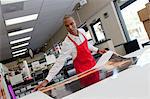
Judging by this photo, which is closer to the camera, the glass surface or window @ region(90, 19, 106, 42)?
the glass surface

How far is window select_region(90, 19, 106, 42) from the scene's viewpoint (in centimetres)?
749

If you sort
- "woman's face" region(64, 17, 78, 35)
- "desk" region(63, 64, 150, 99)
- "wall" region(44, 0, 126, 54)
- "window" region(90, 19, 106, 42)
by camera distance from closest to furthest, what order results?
"desk" region(63, 64, 150, 99) < "woman's face" region(64, 17, 78, 35) < "wall" region(44, 0, 126, 54) < "window" region(90, 19, 106, 42)

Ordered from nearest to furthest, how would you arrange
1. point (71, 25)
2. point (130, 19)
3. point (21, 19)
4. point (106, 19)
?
point (71, 25), point (130, 19), point (106, 19), point (21, 19)

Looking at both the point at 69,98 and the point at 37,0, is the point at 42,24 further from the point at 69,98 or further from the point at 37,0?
the point at 69,98

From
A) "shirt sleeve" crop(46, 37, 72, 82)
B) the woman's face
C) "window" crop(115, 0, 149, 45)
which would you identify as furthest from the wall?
"shirt sleeve" crop(46, 37, 72, 82)

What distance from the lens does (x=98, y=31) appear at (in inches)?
310

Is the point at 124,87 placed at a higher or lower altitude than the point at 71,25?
lower

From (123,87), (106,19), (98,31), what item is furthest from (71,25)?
(98,31)

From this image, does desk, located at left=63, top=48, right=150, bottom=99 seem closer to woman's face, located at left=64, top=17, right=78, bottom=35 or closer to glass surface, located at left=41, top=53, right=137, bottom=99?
glass surface, located at left=41, top=53, right=137, bottom=99

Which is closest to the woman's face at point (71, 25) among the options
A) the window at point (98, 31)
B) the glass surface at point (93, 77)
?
the glass surface at point (93, 77)

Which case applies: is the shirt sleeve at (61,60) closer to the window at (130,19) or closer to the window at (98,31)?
the window at (130,19)

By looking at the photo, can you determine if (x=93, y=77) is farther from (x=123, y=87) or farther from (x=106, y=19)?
(x=106, y=19)

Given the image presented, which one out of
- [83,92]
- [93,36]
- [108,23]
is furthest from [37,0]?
[83,92]

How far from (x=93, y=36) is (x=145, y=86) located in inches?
284
